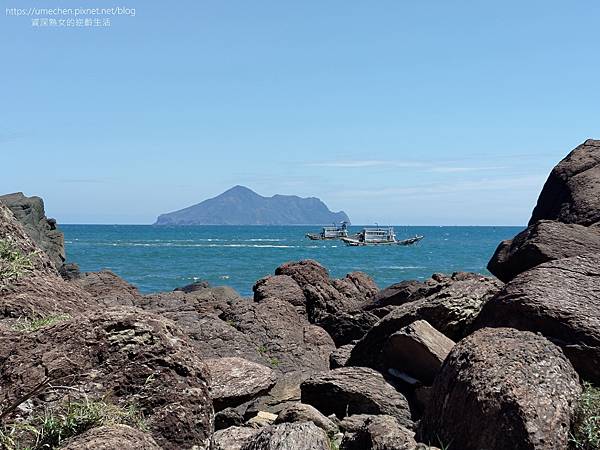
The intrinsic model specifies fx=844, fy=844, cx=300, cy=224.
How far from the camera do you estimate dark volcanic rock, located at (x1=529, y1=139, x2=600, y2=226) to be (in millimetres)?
14555

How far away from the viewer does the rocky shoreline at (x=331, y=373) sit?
6.54m

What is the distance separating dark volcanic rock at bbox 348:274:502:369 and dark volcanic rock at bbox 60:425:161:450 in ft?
18.7

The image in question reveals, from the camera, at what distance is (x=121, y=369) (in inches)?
265

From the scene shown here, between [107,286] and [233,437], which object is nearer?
[233,437]

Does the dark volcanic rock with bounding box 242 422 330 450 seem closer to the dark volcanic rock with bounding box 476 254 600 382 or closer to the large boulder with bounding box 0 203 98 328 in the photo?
the large boulder with bounding box 0 203 98 328

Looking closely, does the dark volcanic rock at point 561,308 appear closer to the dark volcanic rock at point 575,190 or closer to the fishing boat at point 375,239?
the dark volcanic rock at point 575,190

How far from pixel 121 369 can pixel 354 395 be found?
3786 mm

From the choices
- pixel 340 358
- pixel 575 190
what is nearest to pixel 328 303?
pixel 575 190

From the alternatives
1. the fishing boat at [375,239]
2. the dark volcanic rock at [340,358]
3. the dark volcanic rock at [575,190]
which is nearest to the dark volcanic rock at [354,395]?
the dark volcanic rock at [340,358]

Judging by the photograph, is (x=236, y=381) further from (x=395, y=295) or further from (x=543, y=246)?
(x=395, y=295)

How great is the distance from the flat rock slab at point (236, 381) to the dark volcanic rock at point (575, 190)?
7122mm

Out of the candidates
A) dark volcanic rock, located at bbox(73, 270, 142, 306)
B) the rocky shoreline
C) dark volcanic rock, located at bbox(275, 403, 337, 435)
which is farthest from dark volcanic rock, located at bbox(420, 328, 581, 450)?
dark volcanic rock, located at bbox(73, 270, 142, 306)

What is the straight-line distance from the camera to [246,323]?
1612 centimetres

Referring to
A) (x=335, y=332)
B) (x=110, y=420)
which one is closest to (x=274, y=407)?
(x=110, y=420)
